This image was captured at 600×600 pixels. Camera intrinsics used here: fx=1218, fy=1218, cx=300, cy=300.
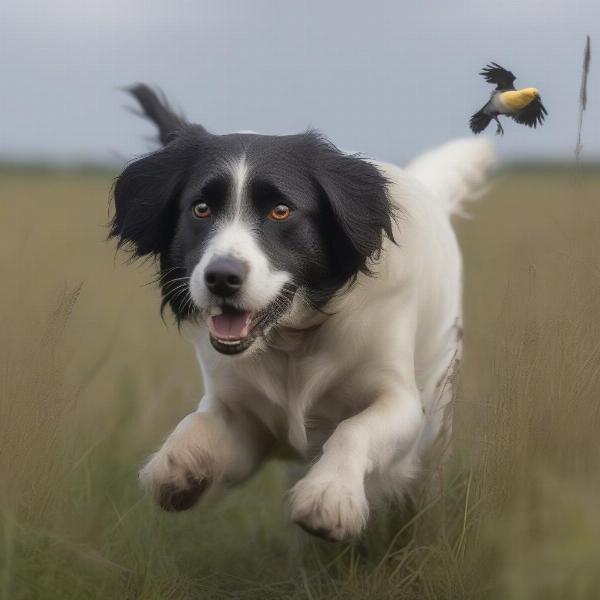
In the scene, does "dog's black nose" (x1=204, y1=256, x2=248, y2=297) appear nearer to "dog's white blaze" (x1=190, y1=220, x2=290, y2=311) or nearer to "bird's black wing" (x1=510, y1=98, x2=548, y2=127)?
"dog's white blaze" (x1=190, y1=220, x2=290, y2=311)

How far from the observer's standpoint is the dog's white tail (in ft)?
20.9

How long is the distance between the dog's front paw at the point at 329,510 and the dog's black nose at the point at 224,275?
0.69 metres

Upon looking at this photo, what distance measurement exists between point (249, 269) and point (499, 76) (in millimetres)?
1045

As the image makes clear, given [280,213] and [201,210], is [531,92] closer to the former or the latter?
[280,213]

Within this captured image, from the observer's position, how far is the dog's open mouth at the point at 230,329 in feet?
13.7

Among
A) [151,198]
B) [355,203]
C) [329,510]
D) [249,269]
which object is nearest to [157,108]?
[151,198]

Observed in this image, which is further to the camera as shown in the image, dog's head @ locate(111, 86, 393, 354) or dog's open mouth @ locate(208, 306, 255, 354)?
dog's open mouth @ locate(208, 306, 255, 354)

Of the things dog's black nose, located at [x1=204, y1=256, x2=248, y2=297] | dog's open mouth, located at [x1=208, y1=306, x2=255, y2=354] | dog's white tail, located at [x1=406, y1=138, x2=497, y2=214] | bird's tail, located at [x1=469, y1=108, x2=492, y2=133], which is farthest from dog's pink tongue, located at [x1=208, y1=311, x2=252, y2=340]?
dog's white tail, located at [x1=406, y1=138, x2=497, y2=214]

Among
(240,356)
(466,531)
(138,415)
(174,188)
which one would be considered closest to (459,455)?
(466,531)

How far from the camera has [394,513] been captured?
16.3 ft

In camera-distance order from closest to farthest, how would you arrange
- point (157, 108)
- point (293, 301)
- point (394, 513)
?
point (293, 301) → point (394, 513) → point (157, 108)

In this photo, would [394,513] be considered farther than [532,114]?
Yes

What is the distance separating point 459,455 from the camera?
16.3ft

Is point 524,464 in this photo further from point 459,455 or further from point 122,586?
point 122,586
